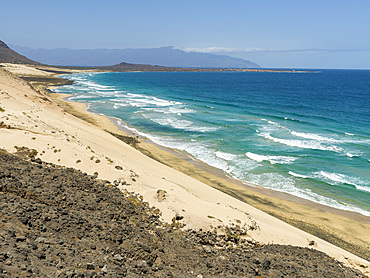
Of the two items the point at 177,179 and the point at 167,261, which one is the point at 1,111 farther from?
the point at 167,261

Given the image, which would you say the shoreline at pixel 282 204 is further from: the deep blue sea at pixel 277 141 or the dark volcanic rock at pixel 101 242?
the dark volcanic rock at pixel 101 242

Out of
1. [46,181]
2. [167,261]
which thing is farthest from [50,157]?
[167,261]

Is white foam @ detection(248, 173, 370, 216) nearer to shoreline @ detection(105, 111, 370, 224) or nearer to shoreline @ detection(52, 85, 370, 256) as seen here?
shoreline @ detection(105, 111, 370, 224)

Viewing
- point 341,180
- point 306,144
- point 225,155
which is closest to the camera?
point 341,180

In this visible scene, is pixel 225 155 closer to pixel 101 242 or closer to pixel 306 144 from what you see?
pixel 306 144

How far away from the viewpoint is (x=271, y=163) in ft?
98.4

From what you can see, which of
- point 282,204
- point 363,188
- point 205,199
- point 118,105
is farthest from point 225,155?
point 118,105

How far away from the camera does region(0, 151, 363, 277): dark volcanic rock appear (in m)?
7.71

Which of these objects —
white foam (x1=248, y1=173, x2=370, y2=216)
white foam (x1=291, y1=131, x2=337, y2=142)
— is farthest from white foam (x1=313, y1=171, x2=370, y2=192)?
white foam (x1=291, y1=131, x2=337, y2=142)

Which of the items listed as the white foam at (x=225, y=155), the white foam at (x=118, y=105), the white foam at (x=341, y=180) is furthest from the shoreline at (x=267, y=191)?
the white foam at (x=118, y=105)

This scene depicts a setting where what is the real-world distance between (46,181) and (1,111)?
14.0 meters

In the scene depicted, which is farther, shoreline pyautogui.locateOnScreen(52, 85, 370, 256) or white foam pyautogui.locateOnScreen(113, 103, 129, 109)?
white foam pyautogui.locateOnScreen(113, 103, 129, 109)

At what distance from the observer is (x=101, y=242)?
9.52 meters

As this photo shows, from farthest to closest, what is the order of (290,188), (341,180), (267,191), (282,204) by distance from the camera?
(341,180) → (290,188) → (267,191) → (282,204)
